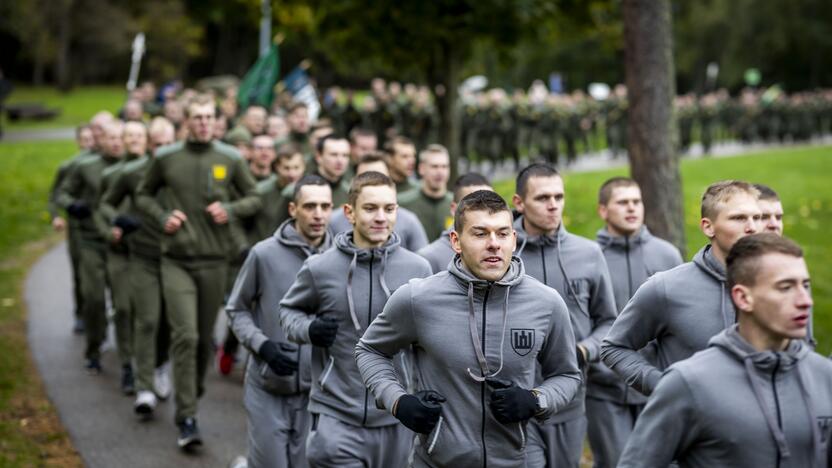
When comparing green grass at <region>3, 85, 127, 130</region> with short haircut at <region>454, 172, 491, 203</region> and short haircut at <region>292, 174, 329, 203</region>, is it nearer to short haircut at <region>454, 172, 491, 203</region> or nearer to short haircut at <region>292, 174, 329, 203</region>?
short haircut at <region>454, 172, 491, 203</region>

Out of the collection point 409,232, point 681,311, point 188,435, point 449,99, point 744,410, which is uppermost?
point 449,99

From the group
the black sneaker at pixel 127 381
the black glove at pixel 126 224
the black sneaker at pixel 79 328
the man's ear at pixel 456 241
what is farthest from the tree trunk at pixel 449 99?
the man's ear at pixel 456 241

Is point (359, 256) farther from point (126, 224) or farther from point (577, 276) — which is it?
point (126, 224)

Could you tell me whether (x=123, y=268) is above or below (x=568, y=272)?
below

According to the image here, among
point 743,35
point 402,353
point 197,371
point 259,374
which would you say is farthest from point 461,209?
point 743,35

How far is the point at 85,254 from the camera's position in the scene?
1162cm

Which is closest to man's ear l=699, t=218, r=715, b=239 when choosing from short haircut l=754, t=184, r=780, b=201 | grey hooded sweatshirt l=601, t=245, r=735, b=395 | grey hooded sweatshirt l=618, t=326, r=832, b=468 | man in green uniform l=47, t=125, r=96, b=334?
grey hooded sweatshirt l=601, t=245, r=735, b=395

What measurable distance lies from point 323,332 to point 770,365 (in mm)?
2757

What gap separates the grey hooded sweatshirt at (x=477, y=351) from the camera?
500 cm

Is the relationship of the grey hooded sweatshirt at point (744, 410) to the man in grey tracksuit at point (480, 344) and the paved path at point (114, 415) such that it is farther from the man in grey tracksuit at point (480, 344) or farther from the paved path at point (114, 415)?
the paved path at point (114, 415)

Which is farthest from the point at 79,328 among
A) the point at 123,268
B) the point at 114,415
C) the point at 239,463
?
the point at 239,463

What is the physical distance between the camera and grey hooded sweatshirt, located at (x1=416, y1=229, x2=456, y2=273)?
7.18 metres

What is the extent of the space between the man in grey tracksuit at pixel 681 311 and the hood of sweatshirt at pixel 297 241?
98.1 inches

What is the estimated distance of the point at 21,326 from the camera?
13352 mm
